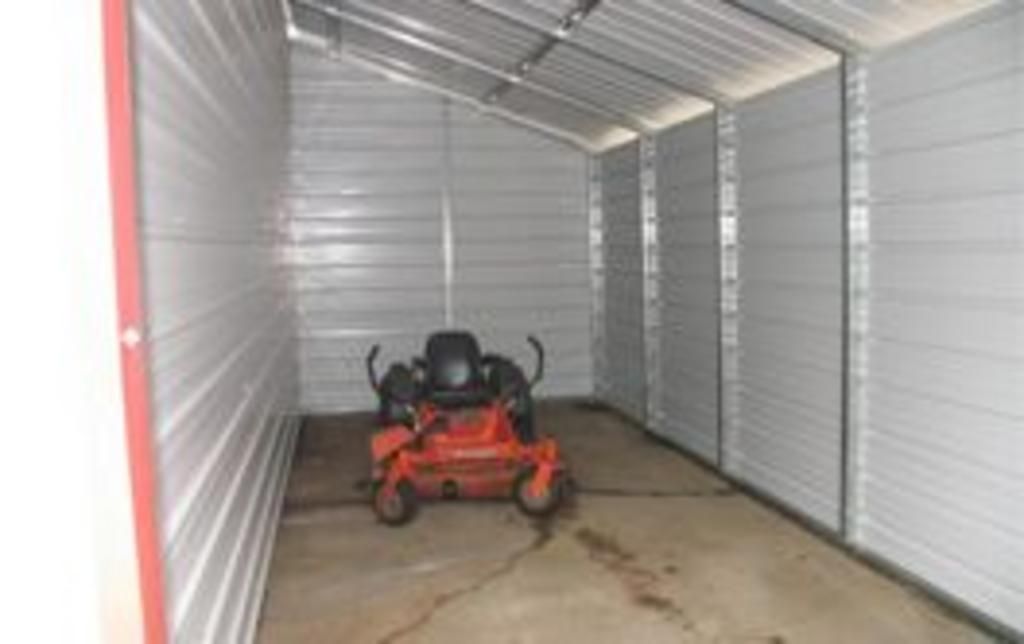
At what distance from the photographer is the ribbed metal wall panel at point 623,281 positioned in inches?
275

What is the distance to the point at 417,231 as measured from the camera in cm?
796

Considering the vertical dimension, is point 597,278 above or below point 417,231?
below

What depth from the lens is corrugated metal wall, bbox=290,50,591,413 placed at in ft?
25.4

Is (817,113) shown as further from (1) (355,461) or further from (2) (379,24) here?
(1) (355,461)

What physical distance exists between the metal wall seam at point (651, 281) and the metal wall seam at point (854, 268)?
8.08ft

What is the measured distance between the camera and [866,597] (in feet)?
11.8

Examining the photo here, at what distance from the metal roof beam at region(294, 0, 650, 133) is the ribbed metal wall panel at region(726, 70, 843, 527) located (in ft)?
4.83

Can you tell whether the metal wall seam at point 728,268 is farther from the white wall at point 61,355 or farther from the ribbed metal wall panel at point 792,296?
the white wall at point 61,355

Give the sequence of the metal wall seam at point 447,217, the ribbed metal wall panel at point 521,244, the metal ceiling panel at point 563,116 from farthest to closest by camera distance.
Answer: the ribbed metal wall panel at point 521,244, the metal wall seam at point 447,217, the metal ceiling panel at point 563,116

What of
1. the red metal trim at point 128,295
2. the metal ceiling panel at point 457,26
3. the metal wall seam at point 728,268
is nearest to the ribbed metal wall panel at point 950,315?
the metal wall seam at point 728,268

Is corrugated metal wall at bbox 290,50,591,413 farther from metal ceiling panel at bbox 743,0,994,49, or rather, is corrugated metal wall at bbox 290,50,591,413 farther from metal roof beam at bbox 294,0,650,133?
metal ceiling panel at bbox 743,0,994,49

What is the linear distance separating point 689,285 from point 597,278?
7.30 ft

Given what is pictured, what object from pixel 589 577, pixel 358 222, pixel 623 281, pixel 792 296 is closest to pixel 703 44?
pixel 792 296

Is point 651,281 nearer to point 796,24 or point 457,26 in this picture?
point 457,26
